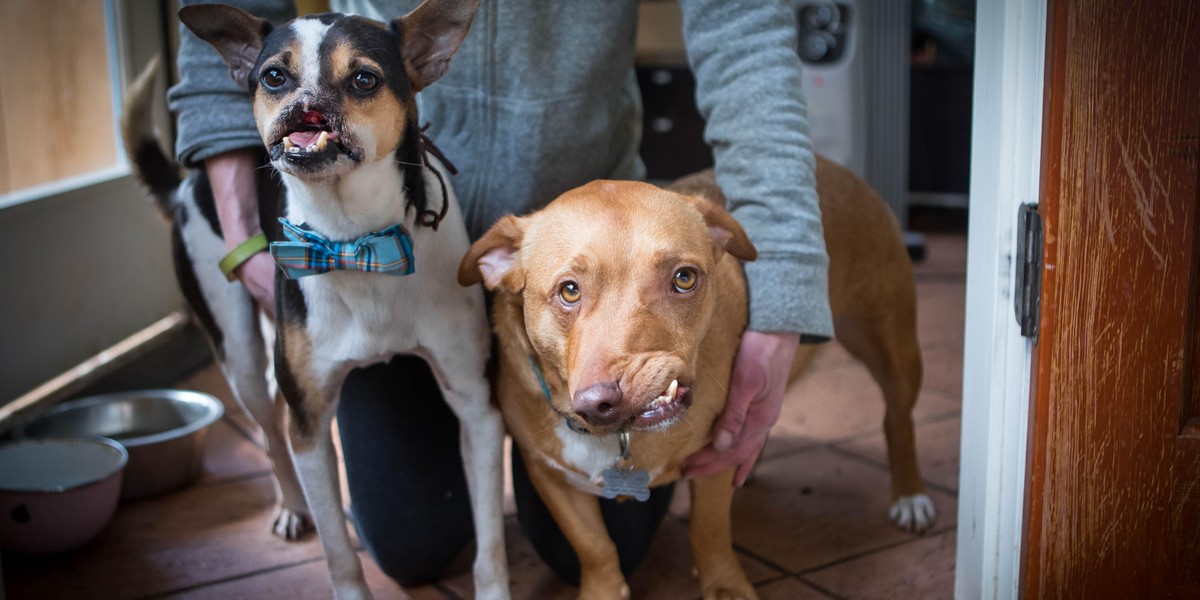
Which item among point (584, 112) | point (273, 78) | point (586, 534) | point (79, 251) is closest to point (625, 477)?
point (586, 534)

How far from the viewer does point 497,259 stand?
1535 mm

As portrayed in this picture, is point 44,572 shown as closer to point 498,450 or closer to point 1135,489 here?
point 498,450

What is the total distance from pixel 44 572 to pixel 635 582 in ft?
3.75

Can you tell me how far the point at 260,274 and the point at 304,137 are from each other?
498mm

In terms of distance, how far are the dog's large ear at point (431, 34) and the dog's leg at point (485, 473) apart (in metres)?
0.46

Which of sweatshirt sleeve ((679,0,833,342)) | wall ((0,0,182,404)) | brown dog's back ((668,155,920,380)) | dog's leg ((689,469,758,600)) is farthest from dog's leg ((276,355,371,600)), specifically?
wall ((0,0,182,404))

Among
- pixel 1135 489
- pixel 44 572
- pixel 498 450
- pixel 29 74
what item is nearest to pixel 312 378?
pixel 498 450

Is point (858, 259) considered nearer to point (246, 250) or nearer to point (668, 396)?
point (668, 396)

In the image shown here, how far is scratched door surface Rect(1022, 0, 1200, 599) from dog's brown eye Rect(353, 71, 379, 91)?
84cm

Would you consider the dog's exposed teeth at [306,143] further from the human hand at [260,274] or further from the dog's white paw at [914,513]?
the dog's white paw at [914,513]

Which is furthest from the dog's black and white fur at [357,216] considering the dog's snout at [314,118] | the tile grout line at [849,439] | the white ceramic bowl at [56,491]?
the tile grout line at [849,439]

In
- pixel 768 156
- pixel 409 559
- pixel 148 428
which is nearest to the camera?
pixel 768 156

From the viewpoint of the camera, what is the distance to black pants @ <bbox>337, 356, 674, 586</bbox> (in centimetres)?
194

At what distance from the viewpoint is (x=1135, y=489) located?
1326 millimetres
